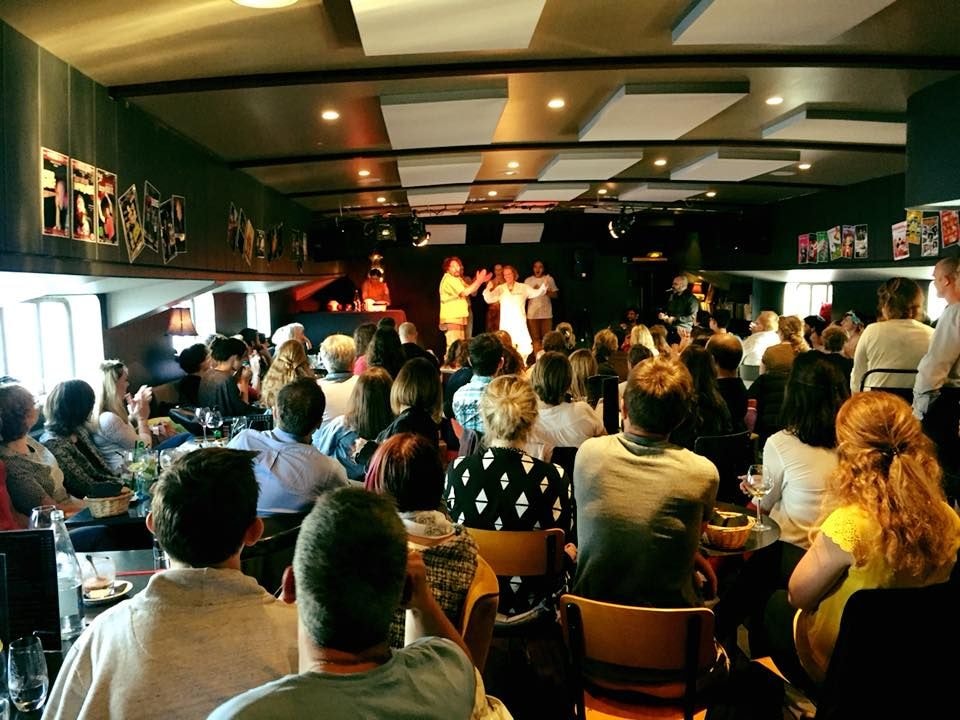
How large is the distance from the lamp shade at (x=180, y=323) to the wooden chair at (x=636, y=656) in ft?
18.4

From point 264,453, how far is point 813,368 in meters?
2.26

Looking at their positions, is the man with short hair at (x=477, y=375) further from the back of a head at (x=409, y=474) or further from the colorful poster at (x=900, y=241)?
the colorful poster at (x=900, y=241)

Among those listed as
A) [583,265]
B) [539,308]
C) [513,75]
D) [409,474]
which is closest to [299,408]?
Result: [409,474]

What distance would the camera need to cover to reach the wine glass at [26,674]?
1599mm

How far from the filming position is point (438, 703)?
3.71ft

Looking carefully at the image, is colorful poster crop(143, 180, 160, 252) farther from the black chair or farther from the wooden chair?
the wooden chair

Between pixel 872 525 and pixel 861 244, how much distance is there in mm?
7950

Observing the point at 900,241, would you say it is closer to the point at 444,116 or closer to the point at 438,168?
the point at 438,168

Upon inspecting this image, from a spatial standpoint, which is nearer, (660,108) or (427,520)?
(427,520)

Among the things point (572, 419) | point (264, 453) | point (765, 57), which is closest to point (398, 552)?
point (264, 453)

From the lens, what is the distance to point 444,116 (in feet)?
15.6

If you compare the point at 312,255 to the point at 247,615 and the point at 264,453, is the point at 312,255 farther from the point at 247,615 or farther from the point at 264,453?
the point at 247,615

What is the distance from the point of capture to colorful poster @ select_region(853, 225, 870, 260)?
28.5 feet

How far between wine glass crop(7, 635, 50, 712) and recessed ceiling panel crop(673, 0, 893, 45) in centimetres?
323
